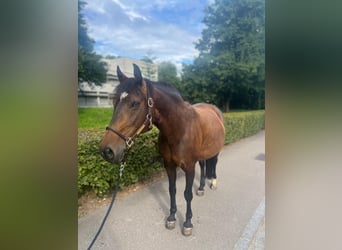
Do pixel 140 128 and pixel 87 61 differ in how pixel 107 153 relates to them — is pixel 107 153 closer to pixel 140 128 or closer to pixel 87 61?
pixel 140 128

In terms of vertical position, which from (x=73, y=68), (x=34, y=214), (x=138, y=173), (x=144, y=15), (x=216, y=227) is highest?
(x=144, y=15)

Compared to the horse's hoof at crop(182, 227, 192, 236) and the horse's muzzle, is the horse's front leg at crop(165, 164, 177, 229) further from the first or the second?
the horse's muzzle

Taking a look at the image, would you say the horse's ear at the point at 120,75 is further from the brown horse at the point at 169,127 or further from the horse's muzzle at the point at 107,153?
the horse's muzzle at the point at 107,153

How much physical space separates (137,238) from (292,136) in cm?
96

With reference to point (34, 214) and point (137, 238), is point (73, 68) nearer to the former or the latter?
point (34, 214)

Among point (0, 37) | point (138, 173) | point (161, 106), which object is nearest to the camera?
point (0, 37)

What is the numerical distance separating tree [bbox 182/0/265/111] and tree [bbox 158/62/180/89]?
6cm

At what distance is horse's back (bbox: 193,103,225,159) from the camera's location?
4.87 ft

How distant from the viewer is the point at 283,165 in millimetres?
406

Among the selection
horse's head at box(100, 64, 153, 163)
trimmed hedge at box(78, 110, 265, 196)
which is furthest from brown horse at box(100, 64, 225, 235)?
trimmed hedge at box(78, 110, 265, 196)

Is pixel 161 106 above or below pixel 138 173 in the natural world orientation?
above

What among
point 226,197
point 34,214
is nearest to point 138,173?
point 226,197

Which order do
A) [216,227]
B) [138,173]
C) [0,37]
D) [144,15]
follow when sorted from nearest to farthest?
[0,37] → [144,15] → [216,227] → [138,173]

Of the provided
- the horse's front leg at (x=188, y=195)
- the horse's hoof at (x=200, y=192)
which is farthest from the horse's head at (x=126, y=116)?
the horse's hoof at (x=200, y=192)
